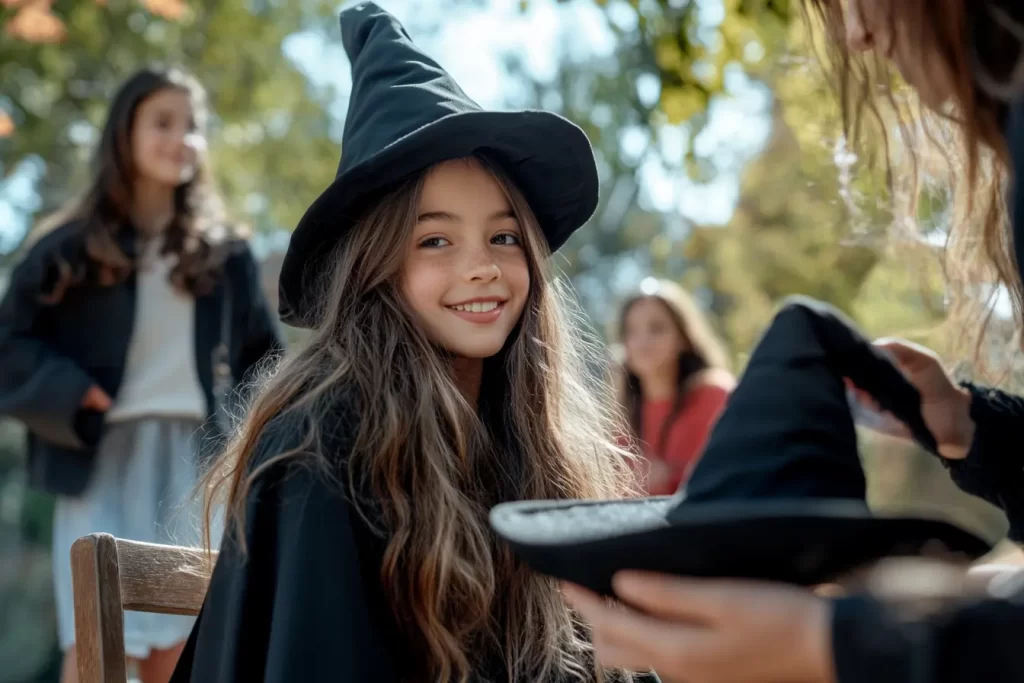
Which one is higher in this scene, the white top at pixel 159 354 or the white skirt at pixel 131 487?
the white top at pixel 159 354

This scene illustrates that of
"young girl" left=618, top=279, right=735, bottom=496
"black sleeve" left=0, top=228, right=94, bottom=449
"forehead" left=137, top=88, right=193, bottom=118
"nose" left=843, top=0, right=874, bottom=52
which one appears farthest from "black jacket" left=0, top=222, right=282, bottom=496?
"nose" left=843, top=0, right=874, bottom=52

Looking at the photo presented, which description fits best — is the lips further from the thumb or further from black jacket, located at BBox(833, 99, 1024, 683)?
black jacket, located at BBox(833, 99, 1024, 683)

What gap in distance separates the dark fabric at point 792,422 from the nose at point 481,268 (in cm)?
96

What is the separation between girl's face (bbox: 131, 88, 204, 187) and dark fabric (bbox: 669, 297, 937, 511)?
10.0 ft

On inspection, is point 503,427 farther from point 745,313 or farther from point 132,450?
point 745,313

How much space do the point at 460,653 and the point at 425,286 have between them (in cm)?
69

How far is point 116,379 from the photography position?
12.7ft

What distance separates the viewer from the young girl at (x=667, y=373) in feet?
18.5

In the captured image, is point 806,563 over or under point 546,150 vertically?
under

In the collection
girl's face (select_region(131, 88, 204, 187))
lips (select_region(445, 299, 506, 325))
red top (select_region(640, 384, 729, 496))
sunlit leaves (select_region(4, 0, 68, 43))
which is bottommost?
red top (select_region(640, 384, 729, 496))

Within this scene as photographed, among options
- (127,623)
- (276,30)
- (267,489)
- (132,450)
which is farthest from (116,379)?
(276,30)

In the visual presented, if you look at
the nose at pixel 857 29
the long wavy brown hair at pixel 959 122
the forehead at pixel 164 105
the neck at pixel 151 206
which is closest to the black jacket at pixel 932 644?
the long wavy brown hair at pixel 959 122

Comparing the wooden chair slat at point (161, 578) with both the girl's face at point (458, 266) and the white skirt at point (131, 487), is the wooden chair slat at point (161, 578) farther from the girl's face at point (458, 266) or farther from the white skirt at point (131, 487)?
the white skirt at point (131, 487)

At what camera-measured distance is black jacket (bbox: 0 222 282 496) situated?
3.73 m
